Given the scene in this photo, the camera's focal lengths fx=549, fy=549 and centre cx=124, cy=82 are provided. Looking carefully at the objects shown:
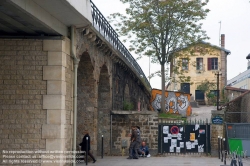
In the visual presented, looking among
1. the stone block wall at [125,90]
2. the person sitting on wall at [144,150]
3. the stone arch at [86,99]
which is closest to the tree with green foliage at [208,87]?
the stone block wall at [125,90]

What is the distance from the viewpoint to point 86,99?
23141mm

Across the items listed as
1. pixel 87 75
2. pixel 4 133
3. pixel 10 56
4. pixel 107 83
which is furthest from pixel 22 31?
pixel 107 83

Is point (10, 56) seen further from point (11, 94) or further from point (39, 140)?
point (39, 140)

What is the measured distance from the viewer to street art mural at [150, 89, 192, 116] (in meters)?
45.8

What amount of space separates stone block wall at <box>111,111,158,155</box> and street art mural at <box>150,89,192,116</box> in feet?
60.3

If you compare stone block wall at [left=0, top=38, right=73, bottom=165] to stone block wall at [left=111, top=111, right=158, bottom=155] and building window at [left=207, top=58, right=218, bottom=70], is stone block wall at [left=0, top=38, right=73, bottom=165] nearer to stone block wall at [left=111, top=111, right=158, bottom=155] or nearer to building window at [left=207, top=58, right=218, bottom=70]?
stone block wall at [left=111, top=111, right=158, bottom=155]

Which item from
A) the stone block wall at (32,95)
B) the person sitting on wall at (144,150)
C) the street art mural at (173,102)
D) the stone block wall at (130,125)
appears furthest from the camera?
the street art mural at (173,102)

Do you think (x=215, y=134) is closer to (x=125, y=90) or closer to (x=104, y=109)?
(x=104, y=109)

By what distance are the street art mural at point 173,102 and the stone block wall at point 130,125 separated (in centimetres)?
1839

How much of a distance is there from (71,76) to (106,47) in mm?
6296

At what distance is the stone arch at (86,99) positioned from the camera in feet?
74.1

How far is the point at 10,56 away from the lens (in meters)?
16.4

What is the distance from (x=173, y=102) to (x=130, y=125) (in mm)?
20298

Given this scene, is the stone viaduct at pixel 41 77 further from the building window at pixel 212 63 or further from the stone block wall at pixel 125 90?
the building window at pixel 212 63
